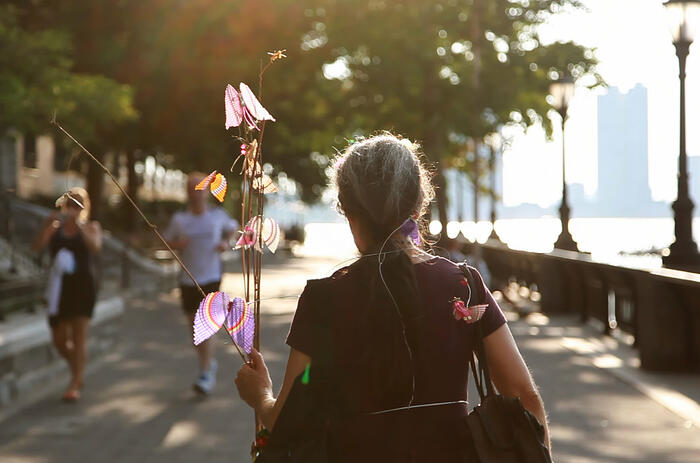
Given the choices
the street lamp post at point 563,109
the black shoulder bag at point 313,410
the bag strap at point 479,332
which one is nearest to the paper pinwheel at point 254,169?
the black shoulder bag at point 313,410

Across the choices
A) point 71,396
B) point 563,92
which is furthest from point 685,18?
point 71,396

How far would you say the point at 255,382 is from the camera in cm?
277

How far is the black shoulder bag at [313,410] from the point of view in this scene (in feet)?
8.30

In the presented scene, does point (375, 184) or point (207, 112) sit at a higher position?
point (207, 112)

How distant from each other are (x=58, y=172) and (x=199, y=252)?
115 feet

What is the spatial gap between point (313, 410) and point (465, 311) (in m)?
0.43

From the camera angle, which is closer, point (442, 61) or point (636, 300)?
point (636, 300)

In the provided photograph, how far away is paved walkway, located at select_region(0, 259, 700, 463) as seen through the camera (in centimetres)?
703

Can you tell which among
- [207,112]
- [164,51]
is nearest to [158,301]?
[164,51]

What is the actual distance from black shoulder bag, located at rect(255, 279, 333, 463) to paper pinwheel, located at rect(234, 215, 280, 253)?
0.95ft

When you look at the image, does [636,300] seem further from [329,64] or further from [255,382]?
[329,64]

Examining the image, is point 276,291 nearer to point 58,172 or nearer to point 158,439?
point 158,439

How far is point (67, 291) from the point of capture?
913 cm

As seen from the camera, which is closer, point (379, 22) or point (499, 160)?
point (379, 22)
